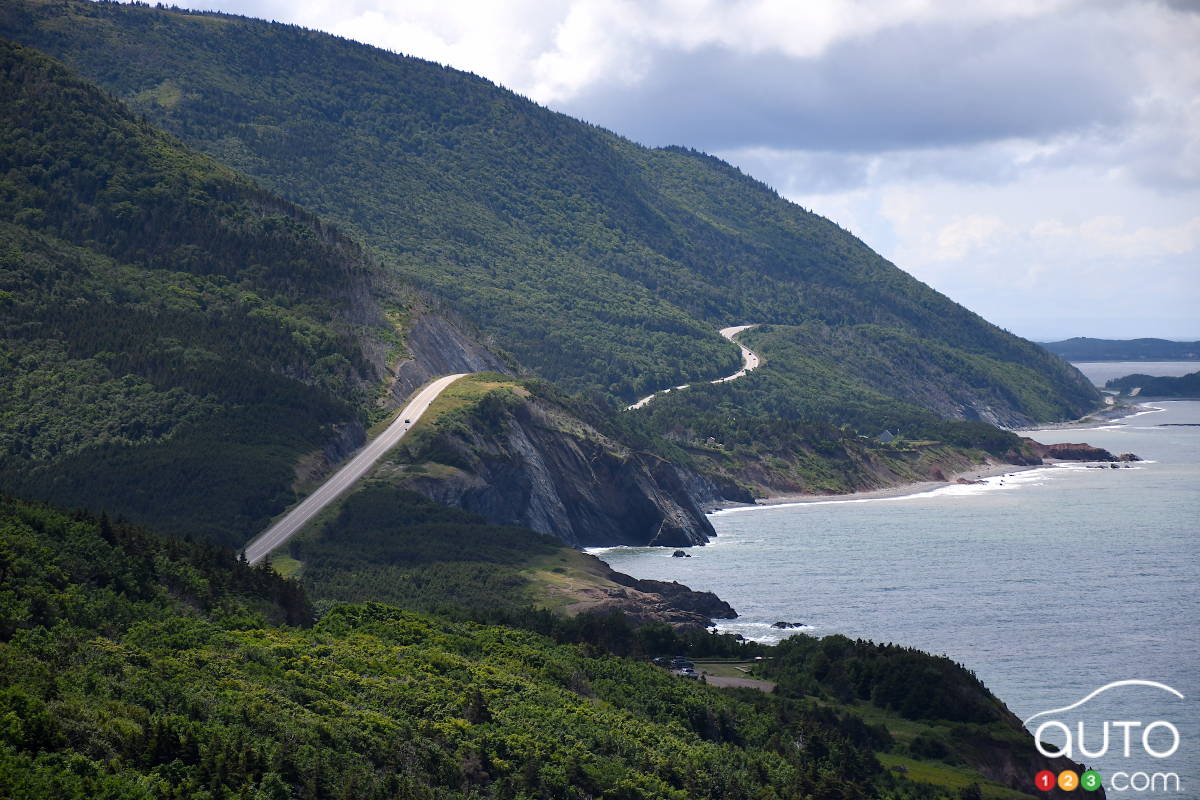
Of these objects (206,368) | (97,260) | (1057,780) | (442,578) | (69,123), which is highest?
(69,123)

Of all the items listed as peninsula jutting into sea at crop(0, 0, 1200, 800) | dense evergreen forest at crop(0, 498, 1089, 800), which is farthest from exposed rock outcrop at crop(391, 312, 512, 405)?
dense evergreen forest at crop(0, 498, 1089, 800)

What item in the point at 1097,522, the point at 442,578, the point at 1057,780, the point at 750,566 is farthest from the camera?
the point at 1097,522

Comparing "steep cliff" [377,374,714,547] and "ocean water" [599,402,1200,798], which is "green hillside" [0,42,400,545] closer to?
"steep cliff" [377,374,714,547]

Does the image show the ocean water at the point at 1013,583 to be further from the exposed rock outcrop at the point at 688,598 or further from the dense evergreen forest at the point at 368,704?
the dense evergreen forest at the point at 368,704

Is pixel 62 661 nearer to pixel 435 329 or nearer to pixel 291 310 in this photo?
pixel 291 310

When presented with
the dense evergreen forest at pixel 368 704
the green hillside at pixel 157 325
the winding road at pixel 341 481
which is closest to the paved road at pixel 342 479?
the winding road at pixel 341 481

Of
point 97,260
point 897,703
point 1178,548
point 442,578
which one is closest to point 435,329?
point 97,260

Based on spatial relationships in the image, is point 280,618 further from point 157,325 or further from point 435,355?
point 435,355

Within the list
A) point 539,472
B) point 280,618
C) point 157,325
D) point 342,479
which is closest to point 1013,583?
→ point 539,472
